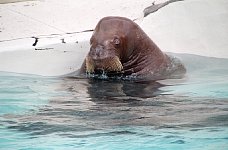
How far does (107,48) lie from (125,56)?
1.81ft

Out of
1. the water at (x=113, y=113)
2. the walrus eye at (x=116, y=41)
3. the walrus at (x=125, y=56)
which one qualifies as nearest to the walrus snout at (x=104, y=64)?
the walrus at (x=125, y=56)

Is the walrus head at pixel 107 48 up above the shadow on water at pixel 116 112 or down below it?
above

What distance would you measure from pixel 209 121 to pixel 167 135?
50cm

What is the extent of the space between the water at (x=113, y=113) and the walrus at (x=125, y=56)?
238 mm

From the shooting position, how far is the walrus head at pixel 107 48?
278 inches

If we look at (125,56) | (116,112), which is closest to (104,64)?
(125,56)

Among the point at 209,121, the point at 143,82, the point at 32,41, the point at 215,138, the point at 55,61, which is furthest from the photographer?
the point at 32,41

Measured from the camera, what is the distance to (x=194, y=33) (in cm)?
915

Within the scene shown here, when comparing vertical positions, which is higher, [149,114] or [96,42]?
[96,42]

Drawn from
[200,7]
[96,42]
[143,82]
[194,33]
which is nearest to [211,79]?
[143,82]

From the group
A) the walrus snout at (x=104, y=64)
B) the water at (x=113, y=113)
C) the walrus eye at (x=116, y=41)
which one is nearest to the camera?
the water at (x=113, y=113)

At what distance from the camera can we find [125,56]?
7719 millimetres

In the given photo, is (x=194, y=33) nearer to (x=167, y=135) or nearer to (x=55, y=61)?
(x=55, y=61)

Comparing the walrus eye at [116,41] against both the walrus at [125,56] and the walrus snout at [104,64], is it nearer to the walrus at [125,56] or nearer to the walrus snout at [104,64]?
the walrus at [125,56]
